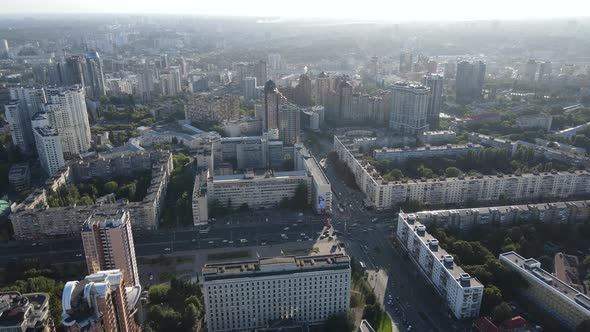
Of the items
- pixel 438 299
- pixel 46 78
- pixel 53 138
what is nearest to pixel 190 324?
pixel 438 299

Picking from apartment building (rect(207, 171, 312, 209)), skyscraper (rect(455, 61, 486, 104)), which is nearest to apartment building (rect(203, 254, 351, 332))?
apartment building (rect(207, 171, 312, 209))

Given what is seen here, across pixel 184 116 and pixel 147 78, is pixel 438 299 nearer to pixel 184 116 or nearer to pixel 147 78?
pixel 184 116

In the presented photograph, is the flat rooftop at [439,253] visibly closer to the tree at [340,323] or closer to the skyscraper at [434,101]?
the tree at [340,323]

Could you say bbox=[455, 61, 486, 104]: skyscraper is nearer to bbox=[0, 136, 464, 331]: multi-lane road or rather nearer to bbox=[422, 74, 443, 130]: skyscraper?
bbox=[422, 74, 443, 130]: skyscraper

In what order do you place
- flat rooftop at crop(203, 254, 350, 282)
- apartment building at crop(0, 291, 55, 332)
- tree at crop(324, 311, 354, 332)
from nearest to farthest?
apartment building at crop(0, 291, 55, 332)
flat rooftop at crop(203, 254, 350, 282)
tree at crop(324, 311, 354, 332)

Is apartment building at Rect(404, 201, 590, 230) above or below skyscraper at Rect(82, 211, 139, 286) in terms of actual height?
below

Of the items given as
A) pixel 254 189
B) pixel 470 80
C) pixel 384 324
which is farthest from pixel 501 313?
pixel 470 80
